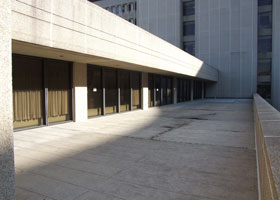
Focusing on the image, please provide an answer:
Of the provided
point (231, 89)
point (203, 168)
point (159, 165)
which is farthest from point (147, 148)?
point (231, 89)

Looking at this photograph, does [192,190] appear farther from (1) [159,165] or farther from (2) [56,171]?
(2) [56,171]

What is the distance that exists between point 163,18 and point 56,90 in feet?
119

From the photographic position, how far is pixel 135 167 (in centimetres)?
531

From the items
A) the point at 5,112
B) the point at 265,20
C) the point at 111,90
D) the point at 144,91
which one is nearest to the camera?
the point at 5,112

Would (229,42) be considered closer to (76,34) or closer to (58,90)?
(58,90)

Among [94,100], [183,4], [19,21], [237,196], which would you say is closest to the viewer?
[237,196]

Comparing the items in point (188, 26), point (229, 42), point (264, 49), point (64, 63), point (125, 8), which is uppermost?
point (125, 8)

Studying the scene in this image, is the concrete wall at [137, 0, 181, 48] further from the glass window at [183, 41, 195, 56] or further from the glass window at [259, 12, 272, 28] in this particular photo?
the glass window at [259, 12, 272, 28]

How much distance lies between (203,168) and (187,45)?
133 feet

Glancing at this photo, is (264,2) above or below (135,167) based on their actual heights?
above

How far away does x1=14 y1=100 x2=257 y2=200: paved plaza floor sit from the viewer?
407 cm

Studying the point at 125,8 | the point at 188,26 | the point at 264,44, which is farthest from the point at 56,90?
the point at 125,8

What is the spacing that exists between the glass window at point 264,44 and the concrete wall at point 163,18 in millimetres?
13429

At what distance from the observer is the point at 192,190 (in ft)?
13.6
